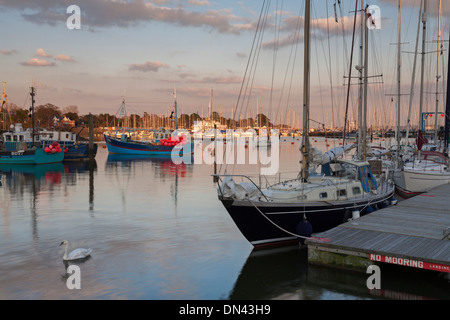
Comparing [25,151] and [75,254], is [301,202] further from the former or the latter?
[25,151]

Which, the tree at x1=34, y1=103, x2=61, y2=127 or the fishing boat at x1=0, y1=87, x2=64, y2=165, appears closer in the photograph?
the fishing boat at x1=0, y1=87, x2=64, y2=165

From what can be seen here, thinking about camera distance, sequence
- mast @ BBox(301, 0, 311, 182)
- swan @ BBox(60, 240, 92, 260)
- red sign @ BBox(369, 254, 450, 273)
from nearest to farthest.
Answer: red sign @ BBox(369, 254, 450, 273), swan @ BBox(60, 240, 92, 260), mast @ BBox(301, 0, 311, 182)

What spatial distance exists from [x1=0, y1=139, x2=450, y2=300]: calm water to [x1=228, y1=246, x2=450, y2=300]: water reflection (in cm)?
3

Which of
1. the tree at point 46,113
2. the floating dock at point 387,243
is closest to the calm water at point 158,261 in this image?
the floating dock at point 387,243

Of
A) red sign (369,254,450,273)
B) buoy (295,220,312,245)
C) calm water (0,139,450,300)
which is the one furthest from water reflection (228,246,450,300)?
buoy (295,220,312,245)

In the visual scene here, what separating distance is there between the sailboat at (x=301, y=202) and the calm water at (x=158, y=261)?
0.99 metres

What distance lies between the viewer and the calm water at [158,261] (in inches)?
480

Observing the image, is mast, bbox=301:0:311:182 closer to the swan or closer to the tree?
the swan

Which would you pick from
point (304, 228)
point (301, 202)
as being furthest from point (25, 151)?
point (304, 228)

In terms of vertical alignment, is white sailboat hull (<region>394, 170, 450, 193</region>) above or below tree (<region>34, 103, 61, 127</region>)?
below

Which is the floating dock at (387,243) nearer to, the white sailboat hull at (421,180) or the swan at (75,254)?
the swan at (75,254)

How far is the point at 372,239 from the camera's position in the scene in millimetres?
13852

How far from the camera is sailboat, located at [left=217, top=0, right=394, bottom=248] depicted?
1543 cm
